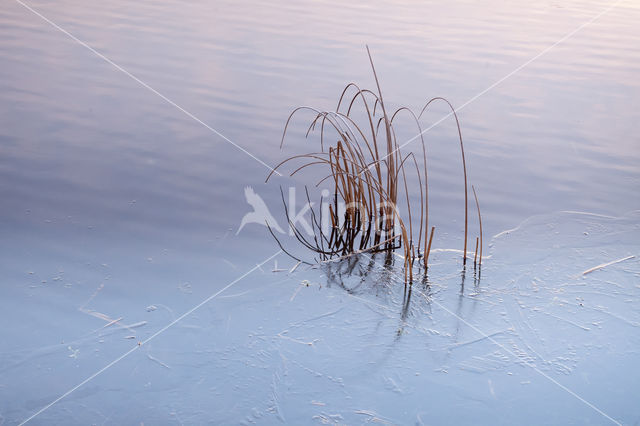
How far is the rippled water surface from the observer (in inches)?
108

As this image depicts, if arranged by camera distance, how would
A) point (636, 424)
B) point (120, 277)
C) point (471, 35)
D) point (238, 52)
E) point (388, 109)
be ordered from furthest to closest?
point (471, 35), point (238, 52), point (388, 109), point (120, 277), point (636, 424)

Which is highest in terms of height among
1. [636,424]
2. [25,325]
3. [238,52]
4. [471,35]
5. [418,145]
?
[471,35]

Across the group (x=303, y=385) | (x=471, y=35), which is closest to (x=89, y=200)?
(x=303, y=385)

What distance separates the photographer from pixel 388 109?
677 cm

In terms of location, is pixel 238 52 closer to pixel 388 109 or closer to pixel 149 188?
pixel 388 109

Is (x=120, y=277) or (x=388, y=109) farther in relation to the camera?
(x=388, y=109)

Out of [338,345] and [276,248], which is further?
[276,248]

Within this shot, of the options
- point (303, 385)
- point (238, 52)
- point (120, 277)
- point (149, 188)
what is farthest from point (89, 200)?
point (238, 52)

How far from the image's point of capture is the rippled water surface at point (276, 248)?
9.04 feet

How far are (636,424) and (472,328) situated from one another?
800 millimetres

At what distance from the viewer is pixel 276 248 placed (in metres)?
4.06

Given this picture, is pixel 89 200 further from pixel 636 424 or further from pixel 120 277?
pixel 636 424

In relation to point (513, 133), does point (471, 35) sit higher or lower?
higher

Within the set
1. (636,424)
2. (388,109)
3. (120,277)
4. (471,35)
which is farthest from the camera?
(471,35)
